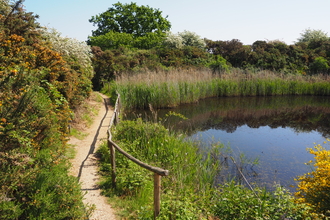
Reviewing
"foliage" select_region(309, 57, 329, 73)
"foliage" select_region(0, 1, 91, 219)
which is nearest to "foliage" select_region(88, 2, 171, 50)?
"foliage" select_region(309, 57, 329, 73)

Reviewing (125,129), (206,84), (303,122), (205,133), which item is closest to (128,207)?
(125,129)

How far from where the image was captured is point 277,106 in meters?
17.3

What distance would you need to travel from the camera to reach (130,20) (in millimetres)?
38344

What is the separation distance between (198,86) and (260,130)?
21.2ft

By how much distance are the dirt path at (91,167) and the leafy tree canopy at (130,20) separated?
98.6 feet

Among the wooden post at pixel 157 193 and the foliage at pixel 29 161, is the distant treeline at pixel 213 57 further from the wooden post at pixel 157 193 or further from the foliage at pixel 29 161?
the wooden post at pixel 157 193

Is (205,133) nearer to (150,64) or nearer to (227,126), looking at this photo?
(227,126)

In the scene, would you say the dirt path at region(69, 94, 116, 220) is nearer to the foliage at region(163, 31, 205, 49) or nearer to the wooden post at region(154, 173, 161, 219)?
the wooden post at region(154, 173, 161, 219)

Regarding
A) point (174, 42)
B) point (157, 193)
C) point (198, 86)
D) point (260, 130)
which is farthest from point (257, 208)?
point (174, 42)

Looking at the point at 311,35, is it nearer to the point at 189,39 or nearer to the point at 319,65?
the point at 319,65

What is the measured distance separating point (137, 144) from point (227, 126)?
20.7ft

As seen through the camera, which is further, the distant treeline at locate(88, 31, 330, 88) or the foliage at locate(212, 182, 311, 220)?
the distant treeline at locate(88, 31, 330, 88)

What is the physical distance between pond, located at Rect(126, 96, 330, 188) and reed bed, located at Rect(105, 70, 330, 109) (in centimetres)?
65

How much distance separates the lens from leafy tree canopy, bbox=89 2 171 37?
3816 cm
